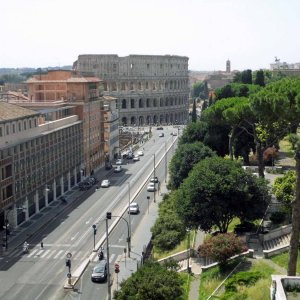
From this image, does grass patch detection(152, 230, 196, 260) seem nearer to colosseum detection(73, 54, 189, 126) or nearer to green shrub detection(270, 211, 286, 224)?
green shrub detection(270, 211, 286, 224)

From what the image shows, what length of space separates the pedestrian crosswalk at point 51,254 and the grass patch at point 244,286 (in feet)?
40.0

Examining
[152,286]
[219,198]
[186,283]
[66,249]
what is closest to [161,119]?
[66,249]

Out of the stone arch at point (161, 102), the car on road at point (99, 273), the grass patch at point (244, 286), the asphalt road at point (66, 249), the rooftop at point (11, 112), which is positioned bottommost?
the asphalt road at point (66, 249)

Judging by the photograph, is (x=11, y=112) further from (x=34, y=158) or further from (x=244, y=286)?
(x=244, y=286)

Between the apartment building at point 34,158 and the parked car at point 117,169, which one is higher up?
the apartment building at point 34,158

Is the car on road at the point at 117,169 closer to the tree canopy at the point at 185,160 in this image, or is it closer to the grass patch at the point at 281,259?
the tree canopy at the point at 185,160

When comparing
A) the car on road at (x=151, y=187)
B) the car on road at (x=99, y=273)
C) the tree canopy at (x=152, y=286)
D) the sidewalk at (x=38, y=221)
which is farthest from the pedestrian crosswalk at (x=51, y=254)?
the car on road at (x=151, y=187)

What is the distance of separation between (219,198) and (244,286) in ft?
39.8

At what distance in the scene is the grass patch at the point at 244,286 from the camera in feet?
109

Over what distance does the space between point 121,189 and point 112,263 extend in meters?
32.2

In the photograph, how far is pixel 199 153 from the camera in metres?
66.6

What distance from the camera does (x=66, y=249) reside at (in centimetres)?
5256

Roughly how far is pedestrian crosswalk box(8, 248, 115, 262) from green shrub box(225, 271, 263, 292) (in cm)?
1594

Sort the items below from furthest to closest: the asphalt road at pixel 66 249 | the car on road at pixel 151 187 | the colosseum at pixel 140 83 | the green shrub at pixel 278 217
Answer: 1. the colosseum at pixel 140 83
2. the car on road at pixel 151 187
3. the green shrub at pixel 278 217
4. the asphalt road at pixel 66 249
